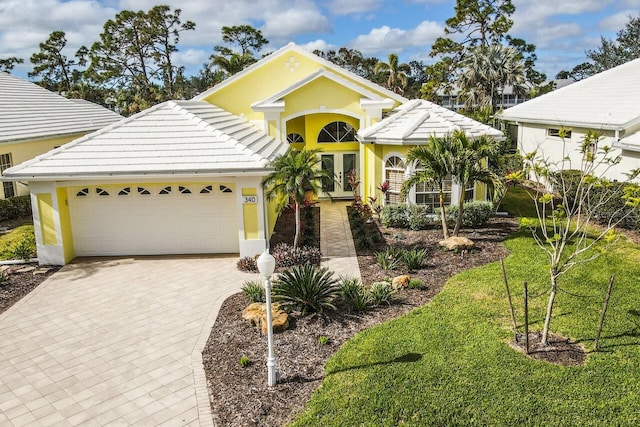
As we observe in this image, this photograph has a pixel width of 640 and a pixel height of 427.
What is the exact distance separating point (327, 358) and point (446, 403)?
7.81 ft

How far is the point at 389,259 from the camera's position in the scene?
45.4ft

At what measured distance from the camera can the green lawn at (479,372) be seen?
22.9ft

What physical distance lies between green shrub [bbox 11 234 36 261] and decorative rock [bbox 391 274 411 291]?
11.3 metres

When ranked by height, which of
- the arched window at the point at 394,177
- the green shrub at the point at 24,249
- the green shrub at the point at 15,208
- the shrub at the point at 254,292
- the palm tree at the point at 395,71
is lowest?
the shrub at the point at 254,292

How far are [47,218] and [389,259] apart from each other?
33.8 feet

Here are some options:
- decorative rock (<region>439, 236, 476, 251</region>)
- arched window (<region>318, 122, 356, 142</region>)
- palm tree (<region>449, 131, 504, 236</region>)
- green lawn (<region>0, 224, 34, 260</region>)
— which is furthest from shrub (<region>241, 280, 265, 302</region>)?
arched window (<region>318, 122, 356, 142</region>)

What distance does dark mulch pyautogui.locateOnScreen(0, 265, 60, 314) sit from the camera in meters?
12.2

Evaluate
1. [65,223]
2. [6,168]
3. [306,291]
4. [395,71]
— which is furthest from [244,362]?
[395,71]

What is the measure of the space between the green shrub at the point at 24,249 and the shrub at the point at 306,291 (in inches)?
356

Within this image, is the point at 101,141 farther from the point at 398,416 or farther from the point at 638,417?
the point at 638,417

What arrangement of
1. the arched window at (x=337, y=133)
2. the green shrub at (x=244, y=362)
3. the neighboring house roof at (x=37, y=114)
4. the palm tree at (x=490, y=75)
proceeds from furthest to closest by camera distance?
the palm tree at (x=490, y=75), the arched window at (x=337, y=133), the neighboring house roof at (x=37, y=114), the green shrub at (x=244, y=362)

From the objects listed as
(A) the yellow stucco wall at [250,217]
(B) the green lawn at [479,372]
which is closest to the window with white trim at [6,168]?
(A) the yellow stucco wall at [250,217]

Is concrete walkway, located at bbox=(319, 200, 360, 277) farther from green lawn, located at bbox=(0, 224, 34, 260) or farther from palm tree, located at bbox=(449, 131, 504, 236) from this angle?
green lawn, located at bbox=(0, 224, 34, 260)

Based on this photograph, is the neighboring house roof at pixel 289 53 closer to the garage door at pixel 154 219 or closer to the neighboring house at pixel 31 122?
the neighboring house at pixel 31 122
